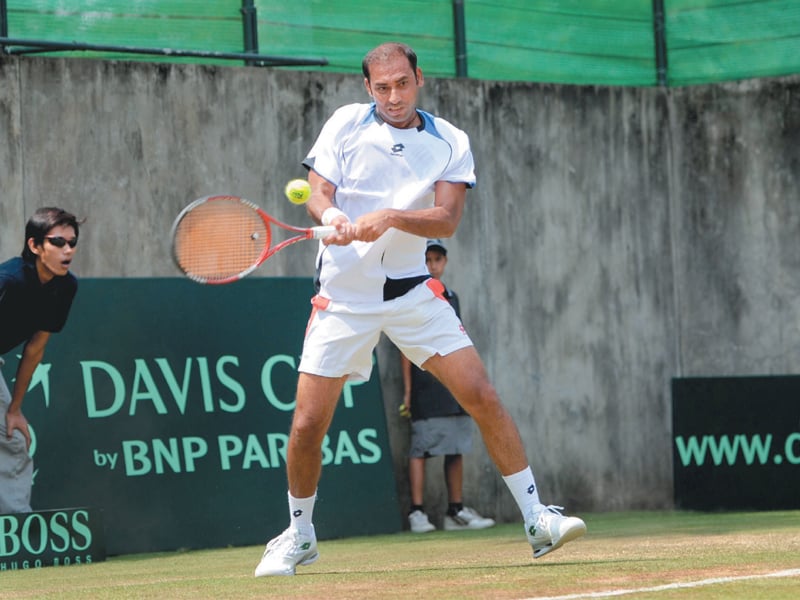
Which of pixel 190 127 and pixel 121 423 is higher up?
pixel 190 127

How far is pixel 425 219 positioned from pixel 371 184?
13.6 inches

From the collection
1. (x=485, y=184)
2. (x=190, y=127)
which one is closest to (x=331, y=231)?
(x=190, y=127)

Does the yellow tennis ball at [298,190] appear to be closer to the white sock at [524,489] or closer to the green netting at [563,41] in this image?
the white sock at [524,489]

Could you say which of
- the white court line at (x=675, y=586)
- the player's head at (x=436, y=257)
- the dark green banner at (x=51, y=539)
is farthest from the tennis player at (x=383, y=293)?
the player's head at (x=436, y=257)

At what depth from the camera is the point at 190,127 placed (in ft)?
35.8

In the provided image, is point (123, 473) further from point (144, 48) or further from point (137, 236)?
point (144, 48)

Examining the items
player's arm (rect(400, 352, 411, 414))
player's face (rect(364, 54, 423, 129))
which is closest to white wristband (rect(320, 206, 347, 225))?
player's face (rect(364, 54, 423, 129))

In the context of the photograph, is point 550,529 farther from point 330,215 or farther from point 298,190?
point 298,190

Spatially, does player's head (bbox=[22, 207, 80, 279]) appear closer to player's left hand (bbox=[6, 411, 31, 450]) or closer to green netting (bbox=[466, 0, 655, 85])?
player's left hand (bbox=[6, 411, 31, 450])

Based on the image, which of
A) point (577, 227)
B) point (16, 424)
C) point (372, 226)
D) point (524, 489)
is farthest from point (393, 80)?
point (577, 227)

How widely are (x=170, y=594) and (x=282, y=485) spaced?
4.23 meters

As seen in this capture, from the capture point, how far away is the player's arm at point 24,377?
8859mm

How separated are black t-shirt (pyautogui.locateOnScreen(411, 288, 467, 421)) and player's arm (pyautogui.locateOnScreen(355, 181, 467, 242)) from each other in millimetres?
4215

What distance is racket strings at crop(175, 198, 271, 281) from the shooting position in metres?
6.51
